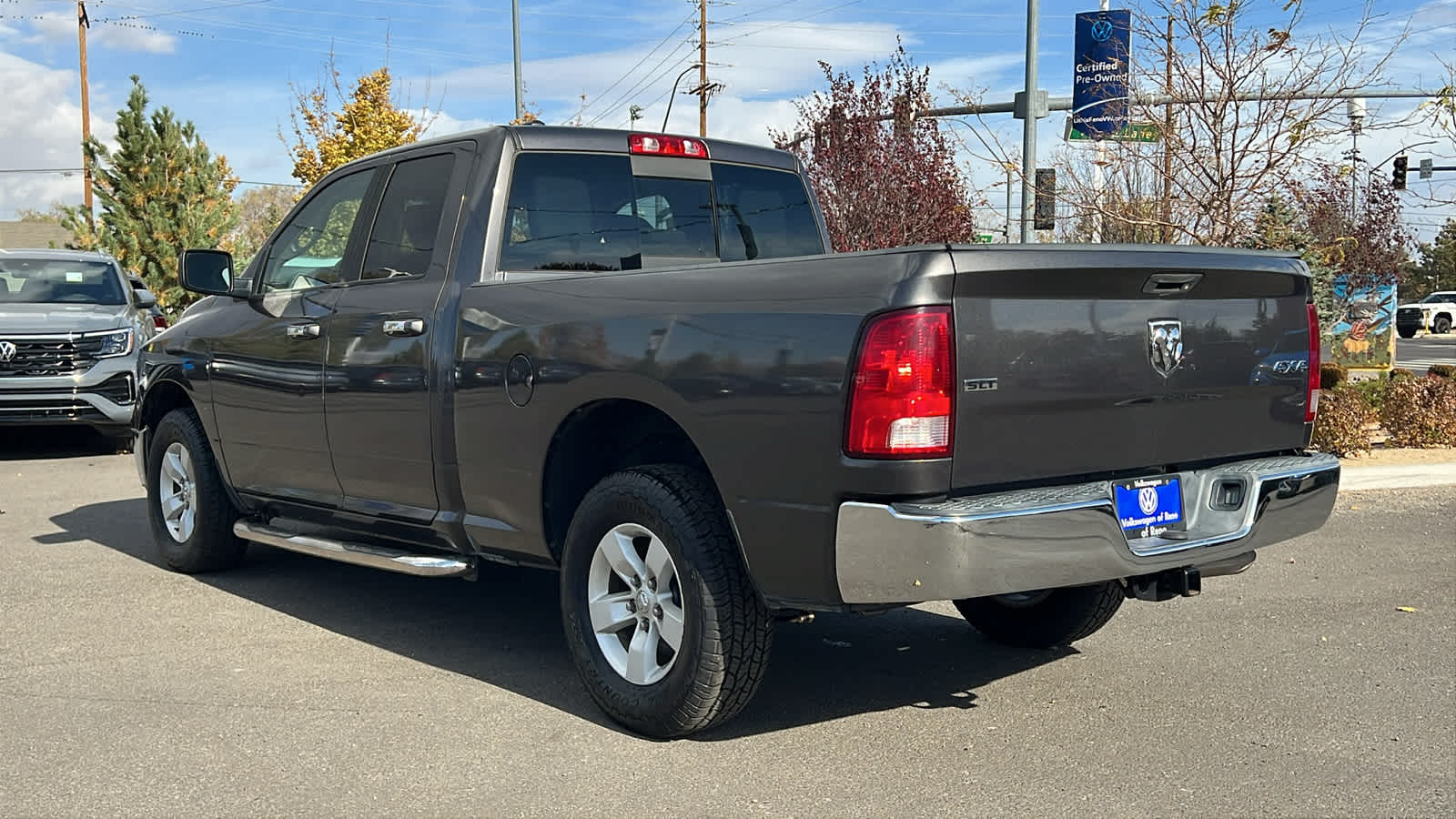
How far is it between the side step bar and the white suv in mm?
51888

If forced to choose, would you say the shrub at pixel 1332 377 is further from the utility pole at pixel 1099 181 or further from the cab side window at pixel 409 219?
the cab side window at pixel 409 219

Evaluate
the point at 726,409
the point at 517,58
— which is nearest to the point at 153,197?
the point at 517,58

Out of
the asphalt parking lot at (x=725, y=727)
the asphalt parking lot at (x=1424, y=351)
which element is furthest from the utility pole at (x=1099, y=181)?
the asphalt parking lot at (x=1424, y=351)

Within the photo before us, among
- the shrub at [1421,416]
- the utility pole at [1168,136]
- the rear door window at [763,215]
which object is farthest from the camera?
the shrub at [1421,416]

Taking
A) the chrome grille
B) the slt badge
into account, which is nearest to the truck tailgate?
the slt badge

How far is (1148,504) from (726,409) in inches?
50.8

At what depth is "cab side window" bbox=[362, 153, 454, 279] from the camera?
5.45 m

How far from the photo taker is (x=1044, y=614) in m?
5.38

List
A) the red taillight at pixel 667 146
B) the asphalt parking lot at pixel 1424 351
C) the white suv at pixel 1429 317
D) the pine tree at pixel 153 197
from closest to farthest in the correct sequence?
the red taillight at pixel 667 146, the pine tree at pixel 153 197, the asphalt parking lot at pixel 1424 351, the white suv at pixel 1429 317

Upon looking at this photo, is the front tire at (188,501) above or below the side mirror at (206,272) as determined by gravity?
below

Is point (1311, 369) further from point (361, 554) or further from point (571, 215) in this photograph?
point (361, 554)

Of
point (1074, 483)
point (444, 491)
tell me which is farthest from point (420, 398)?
point (1074, 483)

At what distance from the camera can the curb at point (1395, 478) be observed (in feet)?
32.1

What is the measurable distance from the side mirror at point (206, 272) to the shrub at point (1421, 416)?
9483 millimetres
